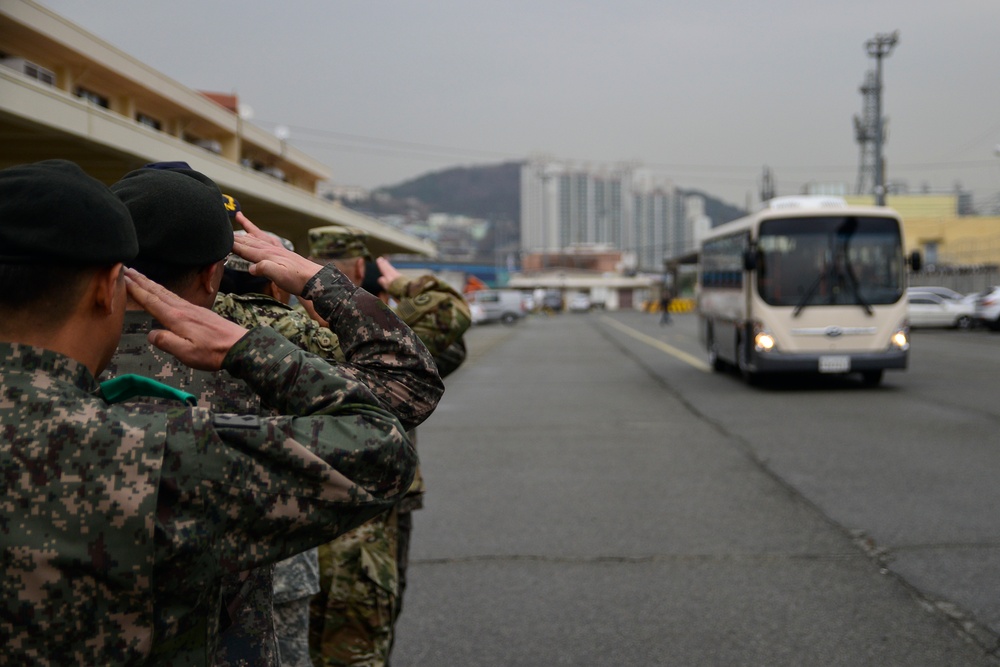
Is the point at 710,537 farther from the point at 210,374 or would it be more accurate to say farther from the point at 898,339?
the point at 898,339

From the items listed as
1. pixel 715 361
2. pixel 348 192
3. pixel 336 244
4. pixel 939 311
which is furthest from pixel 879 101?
pixel 348 192

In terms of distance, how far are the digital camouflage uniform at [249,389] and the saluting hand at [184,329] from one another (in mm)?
349

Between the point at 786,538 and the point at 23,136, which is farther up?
the point at 23,136

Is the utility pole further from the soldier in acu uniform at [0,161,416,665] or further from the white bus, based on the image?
the soldier in acu uniform at [0,161,416,665]

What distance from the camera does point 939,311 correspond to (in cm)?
3584

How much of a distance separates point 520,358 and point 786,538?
1876 centimetres

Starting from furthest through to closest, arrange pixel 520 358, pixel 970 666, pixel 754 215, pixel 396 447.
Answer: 1. pixel 520 358
2. pixel 754 215
3. pixel 970 666
4. pixel 396 447

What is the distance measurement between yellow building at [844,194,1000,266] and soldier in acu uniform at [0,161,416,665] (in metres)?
Result: 52.7

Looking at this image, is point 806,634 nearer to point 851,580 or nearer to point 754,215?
point 851,580

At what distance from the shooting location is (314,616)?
3488mm

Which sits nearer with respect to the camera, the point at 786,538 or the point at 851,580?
the point at 851,580

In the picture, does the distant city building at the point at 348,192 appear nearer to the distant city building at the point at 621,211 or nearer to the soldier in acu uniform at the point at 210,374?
the distant city building at the point at 621,211

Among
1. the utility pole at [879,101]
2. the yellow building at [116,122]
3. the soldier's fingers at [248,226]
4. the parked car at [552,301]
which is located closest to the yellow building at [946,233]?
the utility pole at [879,101]

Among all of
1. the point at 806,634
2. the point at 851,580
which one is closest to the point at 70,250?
the point at 806,634
